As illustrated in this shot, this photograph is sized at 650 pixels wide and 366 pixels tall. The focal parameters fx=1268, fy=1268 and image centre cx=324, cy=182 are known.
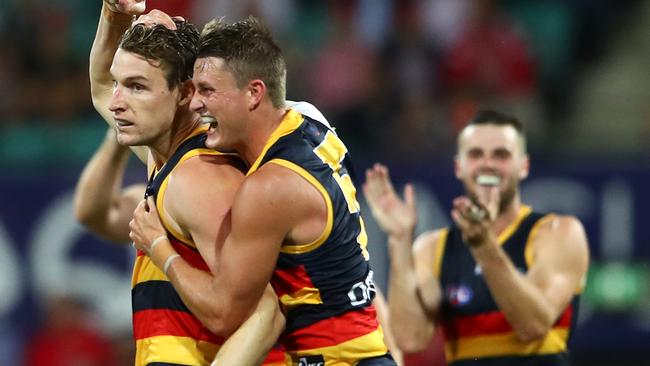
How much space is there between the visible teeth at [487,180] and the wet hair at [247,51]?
195cm

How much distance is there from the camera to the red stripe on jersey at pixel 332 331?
504 centimetres

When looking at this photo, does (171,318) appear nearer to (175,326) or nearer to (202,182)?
(175,326)

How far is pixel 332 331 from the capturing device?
198 inches

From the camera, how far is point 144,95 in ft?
16.6

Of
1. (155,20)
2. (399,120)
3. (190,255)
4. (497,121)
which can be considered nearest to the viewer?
(190,255)

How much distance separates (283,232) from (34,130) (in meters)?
6.53

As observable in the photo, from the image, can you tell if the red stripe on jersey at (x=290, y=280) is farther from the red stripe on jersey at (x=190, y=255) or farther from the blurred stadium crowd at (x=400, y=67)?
the blurred stadium crowd at (x=400, y=67)

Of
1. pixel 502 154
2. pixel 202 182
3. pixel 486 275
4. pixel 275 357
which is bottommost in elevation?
pixel 275 357

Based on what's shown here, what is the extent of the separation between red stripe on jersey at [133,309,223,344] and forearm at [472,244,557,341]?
5.40ft

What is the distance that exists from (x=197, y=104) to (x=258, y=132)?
0.27 meters

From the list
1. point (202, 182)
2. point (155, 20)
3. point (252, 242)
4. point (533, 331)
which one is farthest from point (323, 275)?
point (533, 331)

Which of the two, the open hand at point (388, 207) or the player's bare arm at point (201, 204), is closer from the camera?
the player's bare arm at point (201, 204)

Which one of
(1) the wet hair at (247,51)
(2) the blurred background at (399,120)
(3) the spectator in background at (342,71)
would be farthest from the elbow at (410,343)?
(3) the spectator in background at (342,71)

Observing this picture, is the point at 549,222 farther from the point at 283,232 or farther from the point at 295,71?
the point at 295,71
